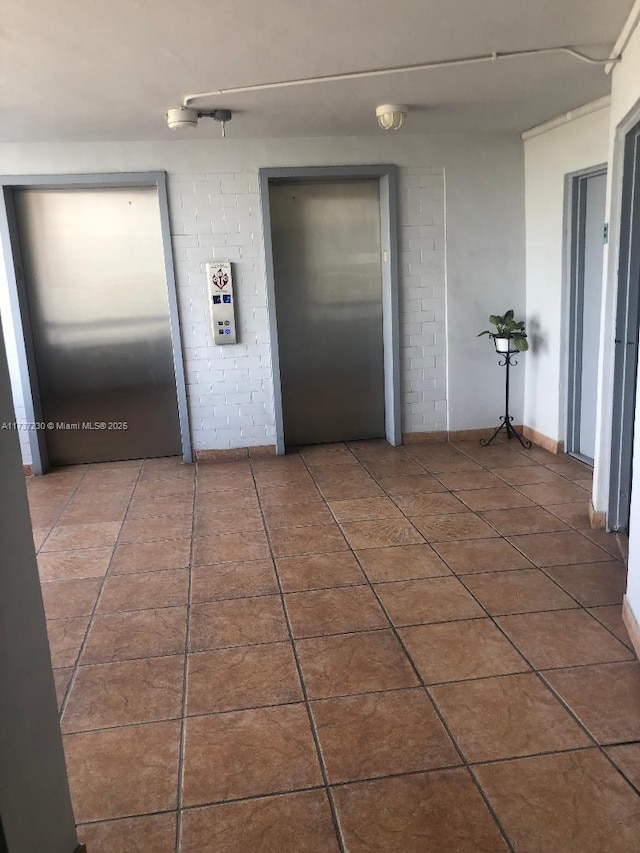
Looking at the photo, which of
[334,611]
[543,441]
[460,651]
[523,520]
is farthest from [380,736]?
[543,441]

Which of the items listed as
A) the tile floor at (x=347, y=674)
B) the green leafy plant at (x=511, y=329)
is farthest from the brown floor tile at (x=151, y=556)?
the green leafy plant at (x=511, y=329)

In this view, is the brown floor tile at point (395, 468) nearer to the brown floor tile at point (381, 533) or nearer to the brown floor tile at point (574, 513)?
the brown floor tile at point (381, 533)

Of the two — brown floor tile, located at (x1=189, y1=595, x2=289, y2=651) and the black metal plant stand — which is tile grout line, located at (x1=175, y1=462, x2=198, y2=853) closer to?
brown floor tile, located at (x1=189, y1=595, x2=289, y2=651)

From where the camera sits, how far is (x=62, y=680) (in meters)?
2.65

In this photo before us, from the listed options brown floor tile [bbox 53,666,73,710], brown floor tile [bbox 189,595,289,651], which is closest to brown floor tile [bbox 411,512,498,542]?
brown floor tile [bbox 189,595,289,651]

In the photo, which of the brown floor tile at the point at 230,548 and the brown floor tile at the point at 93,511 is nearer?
the brown floor tile at the point at 230,548

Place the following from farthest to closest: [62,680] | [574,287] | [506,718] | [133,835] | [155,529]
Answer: [574,287], [155,529], [62,680], [506,718], [133,835]

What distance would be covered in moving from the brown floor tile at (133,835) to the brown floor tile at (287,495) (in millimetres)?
2729

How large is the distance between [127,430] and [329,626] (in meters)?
3.55

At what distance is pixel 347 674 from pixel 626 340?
2388 mm

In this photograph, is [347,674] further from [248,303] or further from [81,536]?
[248,303]

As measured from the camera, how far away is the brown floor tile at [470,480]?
15.8 feet

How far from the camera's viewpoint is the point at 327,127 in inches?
202

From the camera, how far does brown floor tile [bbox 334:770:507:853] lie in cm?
181
